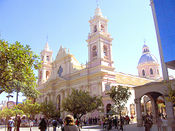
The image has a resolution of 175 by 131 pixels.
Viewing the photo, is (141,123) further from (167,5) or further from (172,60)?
A: (167,5)

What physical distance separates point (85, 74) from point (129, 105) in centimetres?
1251

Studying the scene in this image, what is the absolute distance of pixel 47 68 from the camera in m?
65.5

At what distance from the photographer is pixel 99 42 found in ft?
140

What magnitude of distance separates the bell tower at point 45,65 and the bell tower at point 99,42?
2412 centimetres

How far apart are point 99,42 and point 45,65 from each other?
2926cm

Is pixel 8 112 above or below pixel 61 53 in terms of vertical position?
below

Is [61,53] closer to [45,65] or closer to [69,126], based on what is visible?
[45,65]

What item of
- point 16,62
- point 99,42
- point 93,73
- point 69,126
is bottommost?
point 69,126

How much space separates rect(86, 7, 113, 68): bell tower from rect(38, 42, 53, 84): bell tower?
24.1 meters

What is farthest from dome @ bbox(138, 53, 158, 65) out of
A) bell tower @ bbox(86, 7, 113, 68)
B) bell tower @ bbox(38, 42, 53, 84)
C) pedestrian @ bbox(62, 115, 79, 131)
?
pedestrian @ bbox(62, 115, 79, 131)

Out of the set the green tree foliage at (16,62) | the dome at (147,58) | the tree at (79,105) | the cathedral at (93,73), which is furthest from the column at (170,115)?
the dome at (147,58)

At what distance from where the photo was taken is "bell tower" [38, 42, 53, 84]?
64.1 meters

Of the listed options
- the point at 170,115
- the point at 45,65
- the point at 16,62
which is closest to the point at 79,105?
the point at 170,115

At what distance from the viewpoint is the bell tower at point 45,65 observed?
210 feet
